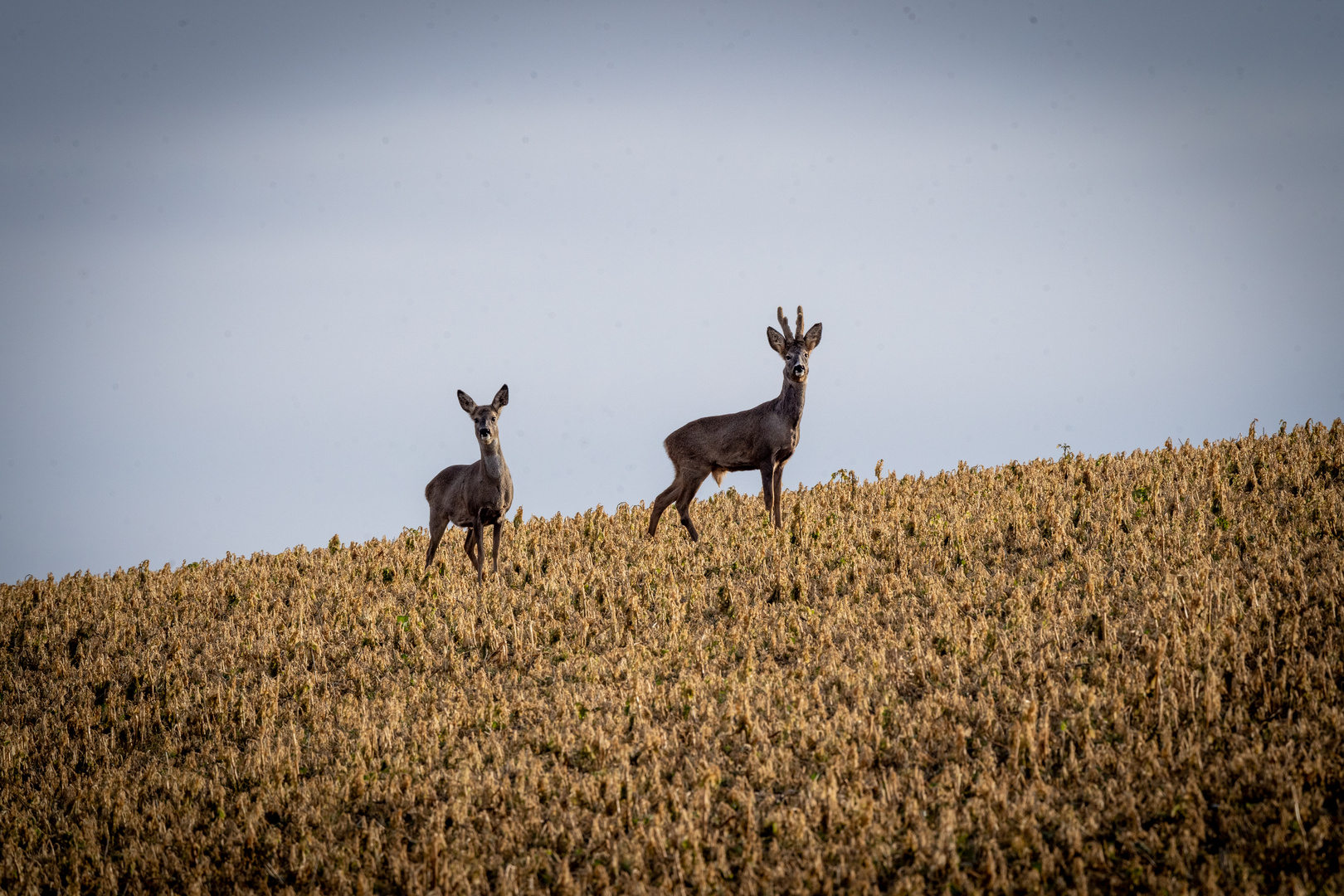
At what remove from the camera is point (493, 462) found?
13719 millimetres

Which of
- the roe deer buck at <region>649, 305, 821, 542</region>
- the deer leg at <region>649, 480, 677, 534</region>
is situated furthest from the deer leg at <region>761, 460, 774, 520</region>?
the deer leg at <region>649, 480, 677, 534</region>

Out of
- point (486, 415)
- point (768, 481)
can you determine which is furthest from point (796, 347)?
point (486, 415)

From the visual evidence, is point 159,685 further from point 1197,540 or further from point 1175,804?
point 1197,540

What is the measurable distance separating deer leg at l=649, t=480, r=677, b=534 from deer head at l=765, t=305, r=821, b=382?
248cm

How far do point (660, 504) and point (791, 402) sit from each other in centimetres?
254

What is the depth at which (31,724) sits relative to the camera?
10664mm

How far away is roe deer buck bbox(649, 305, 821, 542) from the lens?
1473 cm

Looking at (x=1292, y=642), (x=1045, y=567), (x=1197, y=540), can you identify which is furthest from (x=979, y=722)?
(x=1197, y=540)

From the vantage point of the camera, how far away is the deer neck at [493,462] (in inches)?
538

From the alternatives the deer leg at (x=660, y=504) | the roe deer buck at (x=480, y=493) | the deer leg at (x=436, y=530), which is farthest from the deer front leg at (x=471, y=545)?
the deer leg at (x=660, y=504)

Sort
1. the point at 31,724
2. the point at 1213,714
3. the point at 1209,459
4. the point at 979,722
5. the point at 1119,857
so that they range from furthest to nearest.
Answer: the point at 1209,459
the point at 31,724
the point at 979,722
the point at 1213,714
the point at 1119,857

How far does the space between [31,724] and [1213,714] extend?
Result: 36.7ft

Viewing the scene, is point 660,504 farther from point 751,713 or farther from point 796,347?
point 751,713

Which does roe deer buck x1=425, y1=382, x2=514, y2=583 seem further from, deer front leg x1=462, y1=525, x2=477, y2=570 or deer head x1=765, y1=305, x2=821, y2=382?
deer head x1=765, y1=305, x2=821, y2=382
